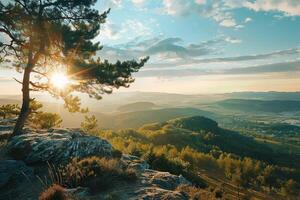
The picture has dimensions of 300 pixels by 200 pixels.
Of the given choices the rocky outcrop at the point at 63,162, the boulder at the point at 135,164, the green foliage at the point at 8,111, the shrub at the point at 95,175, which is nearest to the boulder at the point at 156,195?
the rocky outcrop at the point at 63,162

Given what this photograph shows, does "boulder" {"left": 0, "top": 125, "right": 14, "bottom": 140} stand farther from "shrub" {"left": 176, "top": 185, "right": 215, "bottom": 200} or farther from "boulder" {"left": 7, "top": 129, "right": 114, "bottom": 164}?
"shrub" {"left": 176, "top": 185, "right": 215, "bottom": 200}

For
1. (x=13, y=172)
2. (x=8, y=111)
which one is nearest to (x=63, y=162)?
(x=13, y=172)

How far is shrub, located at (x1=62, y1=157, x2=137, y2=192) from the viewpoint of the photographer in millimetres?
13008

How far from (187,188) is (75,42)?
16465mm

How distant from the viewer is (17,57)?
94.4ft

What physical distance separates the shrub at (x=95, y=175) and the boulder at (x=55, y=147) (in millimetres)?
2813

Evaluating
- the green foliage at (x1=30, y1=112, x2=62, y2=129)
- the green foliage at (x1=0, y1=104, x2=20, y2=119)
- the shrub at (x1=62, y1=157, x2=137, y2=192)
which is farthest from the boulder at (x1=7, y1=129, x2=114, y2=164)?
the green foliage at (x1=0, y1=104, x2=20, y2=119)

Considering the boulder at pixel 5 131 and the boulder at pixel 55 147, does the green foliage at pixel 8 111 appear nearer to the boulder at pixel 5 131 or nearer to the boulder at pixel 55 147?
the boulder at pixel 5 131

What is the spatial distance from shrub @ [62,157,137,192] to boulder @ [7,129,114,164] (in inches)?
111

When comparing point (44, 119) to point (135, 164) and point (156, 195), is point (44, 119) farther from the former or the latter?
point (156, 195)

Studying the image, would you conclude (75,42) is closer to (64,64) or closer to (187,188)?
(64,64)

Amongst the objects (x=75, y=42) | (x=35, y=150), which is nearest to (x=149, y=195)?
(x=35, y=150)

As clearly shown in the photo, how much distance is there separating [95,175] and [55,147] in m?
5.50

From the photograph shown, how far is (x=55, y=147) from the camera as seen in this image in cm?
1822
